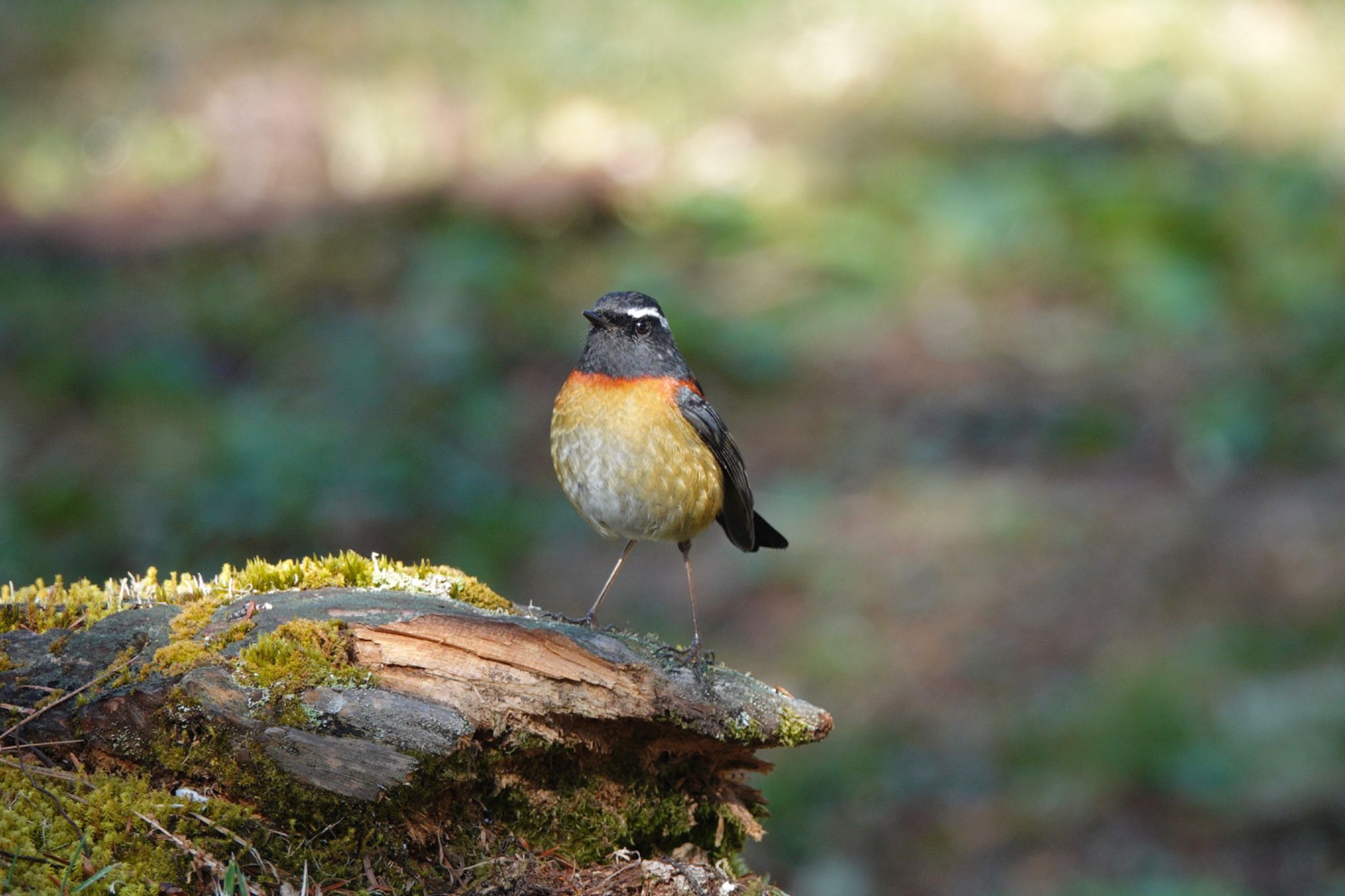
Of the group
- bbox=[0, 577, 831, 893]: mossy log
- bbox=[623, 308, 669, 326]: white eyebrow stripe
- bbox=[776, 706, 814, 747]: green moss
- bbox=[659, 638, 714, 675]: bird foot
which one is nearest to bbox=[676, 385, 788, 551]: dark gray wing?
bbox=[623, 308, 669, 326]: white eyebrow stripe

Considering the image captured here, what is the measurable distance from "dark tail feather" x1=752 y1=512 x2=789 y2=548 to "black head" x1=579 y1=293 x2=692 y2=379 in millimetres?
919

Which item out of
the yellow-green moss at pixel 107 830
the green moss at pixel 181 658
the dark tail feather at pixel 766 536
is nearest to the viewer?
the yellow-green moss at pixel 107 830

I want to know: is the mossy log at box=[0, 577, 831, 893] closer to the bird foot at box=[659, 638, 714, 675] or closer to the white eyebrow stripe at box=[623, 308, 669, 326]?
the bird foot at box=[659, 638, 714, 675]

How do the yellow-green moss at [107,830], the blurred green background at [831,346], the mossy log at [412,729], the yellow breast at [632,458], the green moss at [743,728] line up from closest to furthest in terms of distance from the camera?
1. the yellow-green moss at [107,830]
2. the mossy log at [412,729]
3. the green moss at [743,728]
4. the yellow breast at [632,458]
5. the blurred green background at [831,346]

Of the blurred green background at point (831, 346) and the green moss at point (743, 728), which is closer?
the green moss at point (743, 728)

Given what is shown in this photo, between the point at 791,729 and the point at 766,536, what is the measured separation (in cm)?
179

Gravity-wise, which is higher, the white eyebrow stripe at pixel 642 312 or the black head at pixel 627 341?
the white eyebrow stripe at pixel 642 312

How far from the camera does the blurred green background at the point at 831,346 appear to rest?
323 inches

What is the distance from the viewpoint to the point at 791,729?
4258 mm

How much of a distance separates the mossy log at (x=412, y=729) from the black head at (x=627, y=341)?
4.39 feet

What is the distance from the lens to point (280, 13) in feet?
55.8

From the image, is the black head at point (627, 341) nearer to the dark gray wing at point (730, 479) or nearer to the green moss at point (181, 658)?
the dark gray wing at point (730, 479)

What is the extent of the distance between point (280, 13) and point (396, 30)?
183 cm

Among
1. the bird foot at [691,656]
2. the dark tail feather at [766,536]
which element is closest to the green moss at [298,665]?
the bird foot at [691,656]
